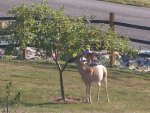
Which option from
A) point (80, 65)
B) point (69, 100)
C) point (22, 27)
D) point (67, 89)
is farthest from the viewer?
point (67, 89)

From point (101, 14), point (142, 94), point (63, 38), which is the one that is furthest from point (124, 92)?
point (101, 14)

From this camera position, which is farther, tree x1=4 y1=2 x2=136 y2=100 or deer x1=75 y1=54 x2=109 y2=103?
deer x1=75 y1=54 x2=109 y2=103

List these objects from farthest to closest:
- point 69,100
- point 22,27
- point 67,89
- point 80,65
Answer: point 67,89
point 69,100
point 80,65
point 22,27

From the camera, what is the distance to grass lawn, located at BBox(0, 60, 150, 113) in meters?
14.5

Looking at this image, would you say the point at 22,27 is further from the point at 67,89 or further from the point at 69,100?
the point at 67,89

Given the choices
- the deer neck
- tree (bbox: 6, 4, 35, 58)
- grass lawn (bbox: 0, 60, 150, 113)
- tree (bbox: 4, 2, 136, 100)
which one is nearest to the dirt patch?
grass lawn (bbox: 0, 60, 150, 113)

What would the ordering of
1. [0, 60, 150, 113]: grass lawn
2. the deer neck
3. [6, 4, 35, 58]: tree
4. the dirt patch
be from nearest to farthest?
1. [0, 60, 150, 113]: grass lawn
2. [6, 4, 35, 58]: tree
3. the deer neck
4. the dirt patch

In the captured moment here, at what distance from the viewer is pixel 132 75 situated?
66.0ft

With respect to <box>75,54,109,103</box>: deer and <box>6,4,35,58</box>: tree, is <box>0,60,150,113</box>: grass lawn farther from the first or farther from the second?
<box>6,4,35,58</box>: tree

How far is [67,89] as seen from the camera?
55.5ft

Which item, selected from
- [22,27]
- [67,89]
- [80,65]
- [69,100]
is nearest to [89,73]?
[80,65]

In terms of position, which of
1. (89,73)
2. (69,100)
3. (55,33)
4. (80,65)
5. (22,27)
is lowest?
(69,100)

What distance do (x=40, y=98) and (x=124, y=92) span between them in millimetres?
2462

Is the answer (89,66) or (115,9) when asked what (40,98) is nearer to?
(89,66)
